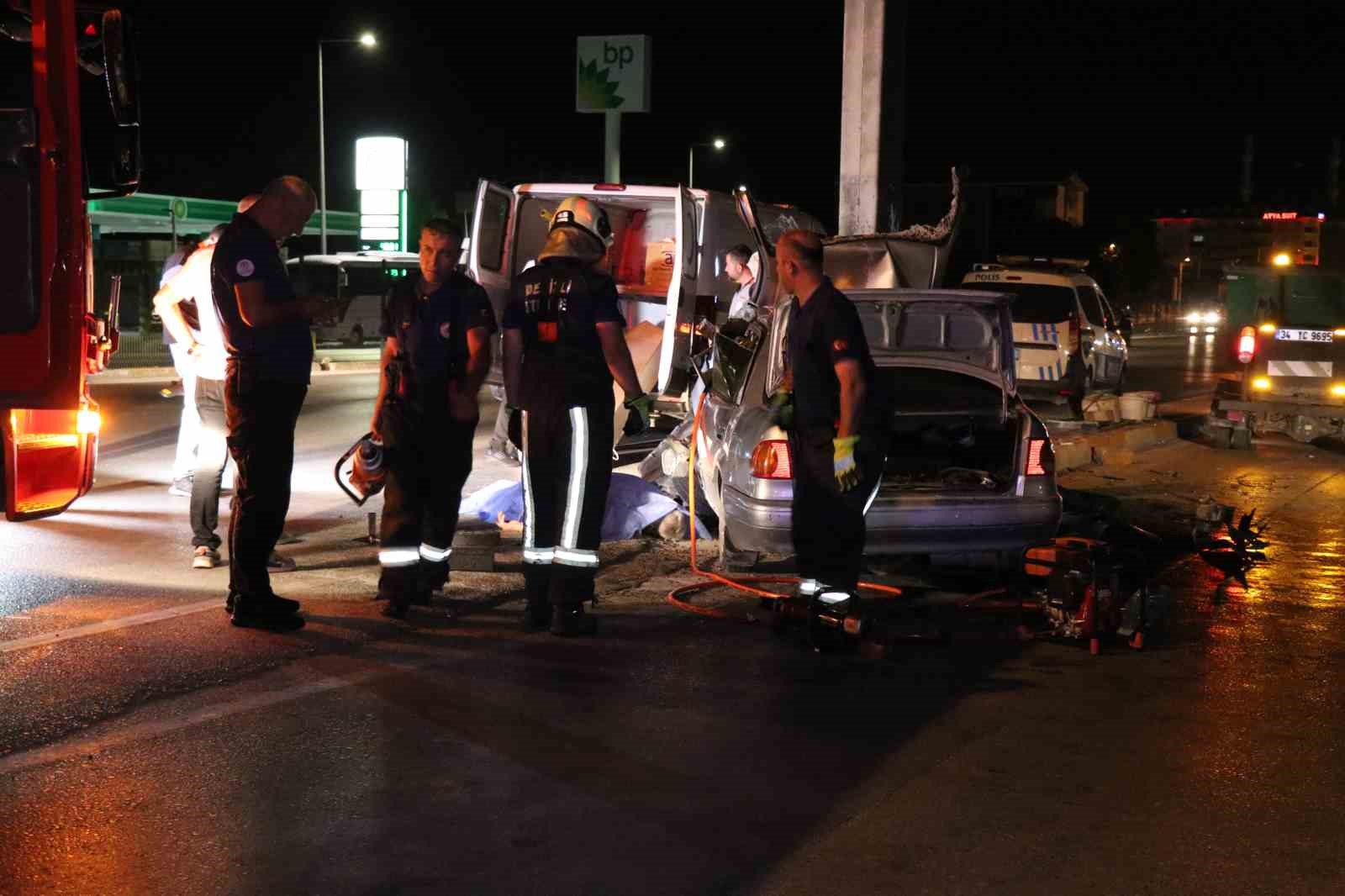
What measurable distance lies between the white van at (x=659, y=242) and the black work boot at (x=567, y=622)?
417 cm

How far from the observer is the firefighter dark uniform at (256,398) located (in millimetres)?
6625

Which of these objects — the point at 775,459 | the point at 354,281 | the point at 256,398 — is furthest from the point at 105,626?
the point at 354,281

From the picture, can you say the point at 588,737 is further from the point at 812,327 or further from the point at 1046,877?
the point at 812,327

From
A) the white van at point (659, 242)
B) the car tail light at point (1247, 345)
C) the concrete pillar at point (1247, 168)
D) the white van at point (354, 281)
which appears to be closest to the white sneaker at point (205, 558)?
the white van at point (659, 242)

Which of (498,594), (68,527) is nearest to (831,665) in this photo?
(498,594)

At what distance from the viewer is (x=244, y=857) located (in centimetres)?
411

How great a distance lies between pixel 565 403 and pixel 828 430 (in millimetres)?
1178

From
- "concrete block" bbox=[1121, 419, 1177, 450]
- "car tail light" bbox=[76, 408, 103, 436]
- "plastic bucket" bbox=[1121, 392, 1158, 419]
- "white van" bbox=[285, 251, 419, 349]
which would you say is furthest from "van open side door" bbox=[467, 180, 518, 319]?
"white van" bbox=[285, 251, 419, 349]

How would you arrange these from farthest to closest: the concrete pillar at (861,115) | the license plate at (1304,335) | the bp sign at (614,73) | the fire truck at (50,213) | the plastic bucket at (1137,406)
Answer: the bp sign at (614,73)
the plastic bucket at (1137,406)
the license plate at (1304,335)
the concrete pillar at (861,115)
the fire truck at (50,213)

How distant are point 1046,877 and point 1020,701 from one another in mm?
1807

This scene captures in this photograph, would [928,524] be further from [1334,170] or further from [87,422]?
[1334,170]

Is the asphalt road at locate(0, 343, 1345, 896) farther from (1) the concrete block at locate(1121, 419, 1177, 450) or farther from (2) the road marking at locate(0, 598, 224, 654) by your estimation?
(1) the concrete block at locate(1121, 419, 1177, 450)

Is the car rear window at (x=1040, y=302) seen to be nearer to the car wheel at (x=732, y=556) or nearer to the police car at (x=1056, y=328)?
the police car at (x=1056, y=328)

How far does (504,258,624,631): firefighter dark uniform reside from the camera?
264 inches
